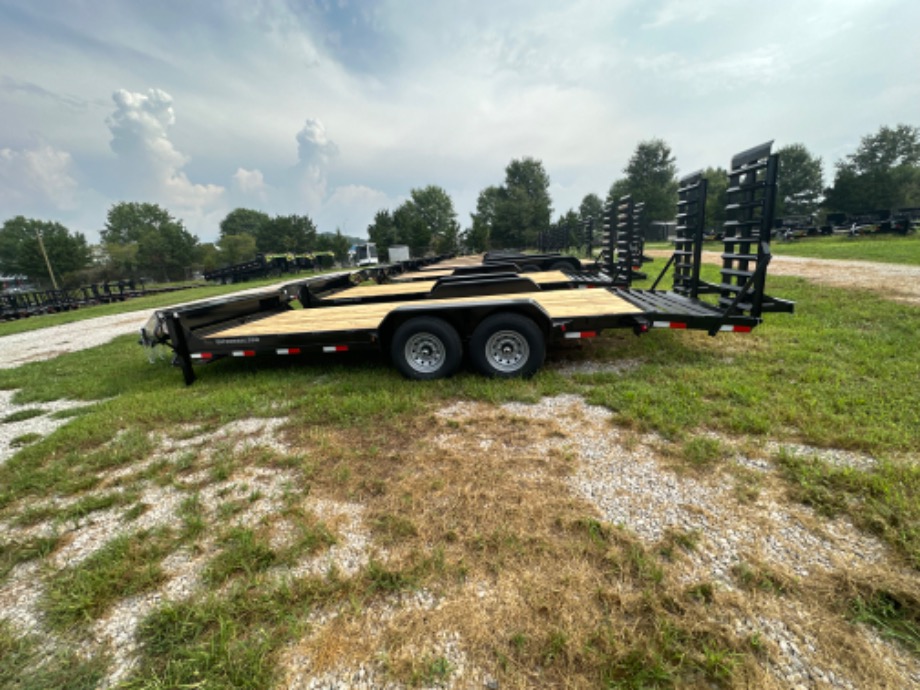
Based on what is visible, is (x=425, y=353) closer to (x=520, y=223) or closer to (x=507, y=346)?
(x=507, y=346)

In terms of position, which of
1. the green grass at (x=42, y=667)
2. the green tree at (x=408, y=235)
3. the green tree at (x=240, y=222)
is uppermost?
the green tree at (x=240, y=222)

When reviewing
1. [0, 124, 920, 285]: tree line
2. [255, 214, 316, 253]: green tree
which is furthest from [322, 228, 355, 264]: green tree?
[255, 214, 316, 253]: green tree

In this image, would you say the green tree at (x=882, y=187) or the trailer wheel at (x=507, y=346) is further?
the green tree at (x=882, y=187)

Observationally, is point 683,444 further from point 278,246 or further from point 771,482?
point 278,246

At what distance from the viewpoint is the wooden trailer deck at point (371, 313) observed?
469 cm

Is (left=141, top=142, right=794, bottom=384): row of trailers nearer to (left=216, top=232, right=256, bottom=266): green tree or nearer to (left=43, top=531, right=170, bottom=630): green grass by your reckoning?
(left=43, top=531, right=170, bottom=630): green grass

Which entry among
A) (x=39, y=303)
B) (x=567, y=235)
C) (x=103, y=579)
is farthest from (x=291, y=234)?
(x=103, y=579)

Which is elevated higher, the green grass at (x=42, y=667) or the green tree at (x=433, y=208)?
the green tree at (x=433, y=208)

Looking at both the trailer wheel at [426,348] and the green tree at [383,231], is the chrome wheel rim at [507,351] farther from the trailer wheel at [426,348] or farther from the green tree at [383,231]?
the green tree at [383,231]

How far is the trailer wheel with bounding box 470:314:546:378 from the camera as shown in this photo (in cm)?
431

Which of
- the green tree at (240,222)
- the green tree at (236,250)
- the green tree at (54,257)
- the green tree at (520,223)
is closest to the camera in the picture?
the green tree at (54,257)

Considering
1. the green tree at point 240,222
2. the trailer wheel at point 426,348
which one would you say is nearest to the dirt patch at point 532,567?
the trailer wheel at point 426,348

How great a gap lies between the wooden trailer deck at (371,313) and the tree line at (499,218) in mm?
37736

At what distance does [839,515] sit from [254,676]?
297cm
